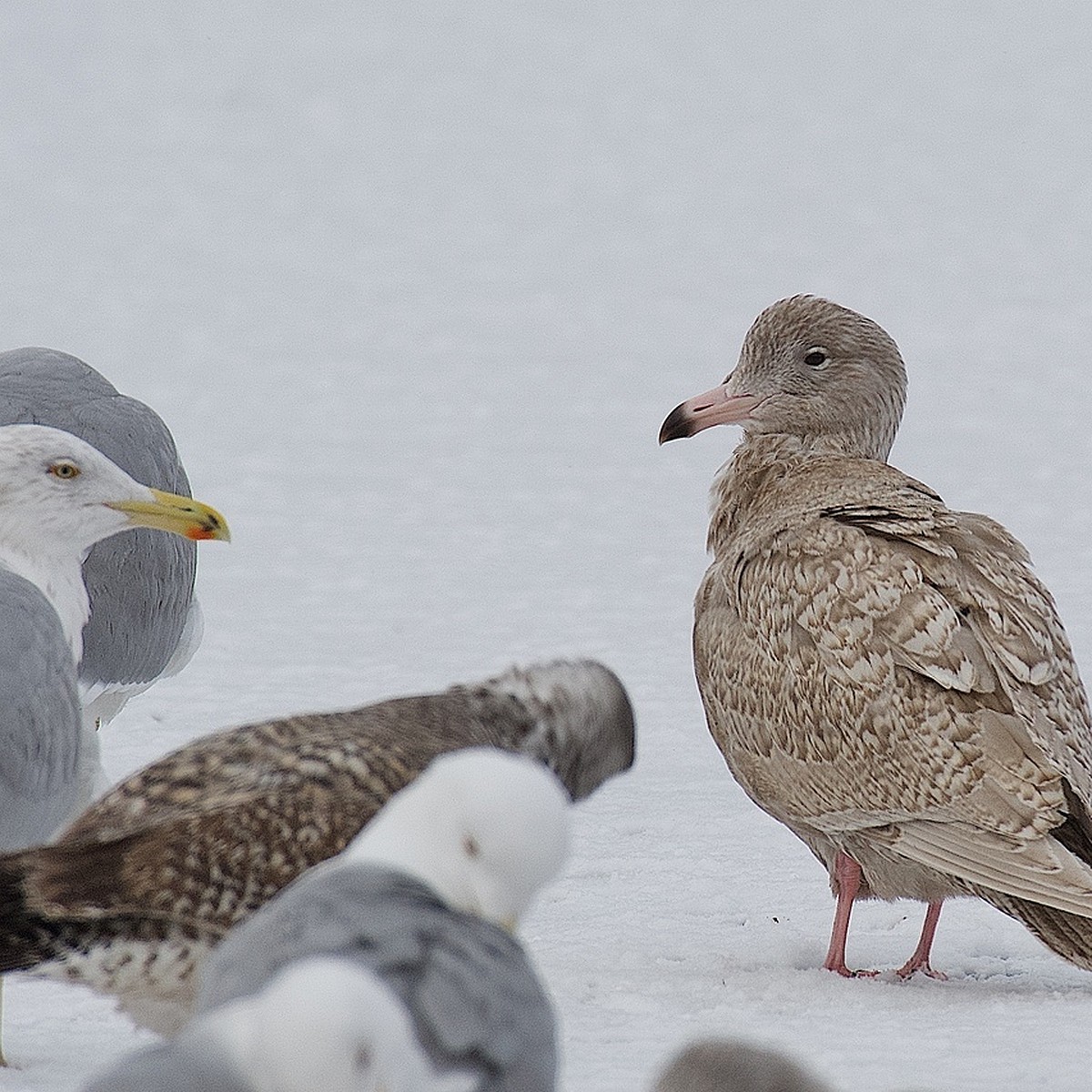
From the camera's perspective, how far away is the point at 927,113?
20141 mm

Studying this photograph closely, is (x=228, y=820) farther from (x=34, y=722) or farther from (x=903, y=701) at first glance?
(x=903, y=701)

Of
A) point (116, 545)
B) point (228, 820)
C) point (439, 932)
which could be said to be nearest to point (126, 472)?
point (116, 545)

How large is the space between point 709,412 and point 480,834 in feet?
10.2

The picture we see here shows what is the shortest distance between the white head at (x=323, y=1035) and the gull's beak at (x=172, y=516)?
2.62m

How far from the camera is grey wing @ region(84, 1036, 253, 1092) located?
270 cm

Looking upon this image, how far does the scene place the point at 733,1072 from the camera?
3197 millimetres

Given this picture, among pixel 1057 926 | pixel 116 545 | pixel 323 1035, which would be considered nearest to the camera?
pixel 323 1035

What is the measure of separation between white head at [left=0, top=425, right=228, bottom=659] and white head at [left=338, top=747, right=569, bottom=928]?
2190mm

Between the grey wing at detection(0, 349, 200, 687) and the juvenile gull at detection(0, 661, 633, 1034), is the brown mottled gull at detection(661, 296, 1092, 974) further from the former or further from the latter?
the grey wing at detection(0, 349, 200, 687)

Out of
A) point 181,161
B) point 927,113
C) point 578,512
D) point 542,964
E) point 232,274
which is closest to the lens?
point 542,964

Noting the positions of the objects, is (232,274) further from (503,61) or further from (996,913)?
(996,913)

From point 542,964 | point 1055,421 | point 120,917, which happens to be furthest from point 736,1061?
point 1055,421

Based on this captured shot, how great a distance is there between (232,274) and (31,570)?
39.1ft

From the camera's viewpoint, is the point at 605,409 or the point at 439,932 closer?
the point at 439,932
